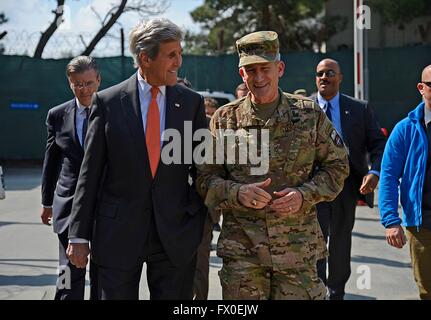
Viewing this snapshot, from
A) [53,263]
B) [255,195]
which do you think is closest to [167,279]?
[255,195]

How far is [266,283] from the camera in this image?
342cm

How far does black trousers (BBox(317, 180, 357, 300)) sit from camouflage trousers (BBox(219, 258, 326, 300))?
7.03 feet

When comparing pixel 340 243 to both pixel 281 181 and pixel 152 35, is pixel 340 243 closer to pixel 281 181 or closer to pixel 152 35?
pixel 281 181

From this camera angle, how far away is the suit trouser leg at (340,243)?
18.3 ft

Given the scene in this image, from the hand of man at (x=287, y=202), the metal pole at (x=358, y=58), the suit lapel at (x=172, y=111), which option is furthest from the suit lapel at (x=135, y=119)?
the metal pole at (x=358, y=58)

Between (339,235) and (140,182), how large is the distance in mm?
2801

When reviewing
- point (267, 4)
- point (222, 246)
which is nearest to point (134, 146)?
point (222, 246)

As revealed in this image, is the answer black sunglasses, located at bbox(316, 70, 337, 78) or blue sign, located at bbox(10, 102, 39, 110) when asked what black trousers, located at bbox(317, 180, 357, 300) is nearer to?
black sunglasses, located at bbox(316, 70, 337, 78)

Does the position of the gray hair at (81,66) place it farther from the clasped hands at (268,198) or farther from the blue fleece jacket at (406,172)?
the blue fleece jacket at (406,172)

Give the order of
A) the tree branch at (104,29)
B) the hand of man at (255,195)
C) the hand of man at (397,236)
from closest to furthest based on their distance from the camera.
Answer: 1. the hand of man at (255,195)
2. the hand of man at (397,236)
3. the tree branch at (104,29)

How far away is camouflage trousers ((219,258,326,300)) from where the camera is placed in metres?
3.35

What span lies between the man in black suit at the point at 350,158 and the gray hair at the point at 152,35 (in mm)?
2541

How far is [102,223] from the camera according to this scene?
335 centimetres
